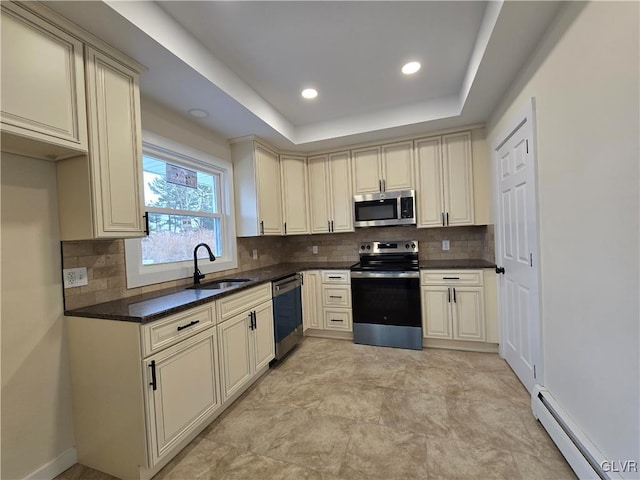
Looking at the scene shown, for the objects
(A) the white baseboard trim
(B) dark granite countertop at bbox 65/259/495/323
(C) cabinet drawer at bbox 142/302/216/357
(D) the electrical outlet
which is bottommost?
(A) the white baseboard trim

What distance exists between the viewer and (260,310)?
250cm

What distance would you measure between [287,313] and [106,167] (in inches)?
80.5

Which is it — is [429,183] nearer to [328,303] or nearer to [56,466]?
[328,303]

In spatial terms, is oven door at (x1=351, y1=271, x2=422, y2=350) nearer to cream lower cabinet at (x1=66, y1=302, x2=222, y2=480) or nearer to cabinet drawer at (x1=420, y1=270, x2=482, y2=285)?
cabinet drawer at (x1=420, y1=270, x2=482, y2=285)

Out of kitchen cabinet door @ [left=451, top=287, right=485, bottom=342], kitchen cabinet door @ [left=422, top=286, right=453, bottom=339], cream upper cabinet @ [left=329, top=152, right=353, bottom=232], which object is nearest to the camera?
kitchen cabinet door @ [left=451, top=287, right=485, bottom=342]

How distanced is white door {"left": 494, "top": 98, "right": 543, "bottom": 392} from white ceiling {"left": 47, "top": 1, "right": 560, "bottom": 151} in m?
0.55

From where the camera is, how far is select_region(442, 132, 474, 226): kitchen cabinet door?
3.15 m

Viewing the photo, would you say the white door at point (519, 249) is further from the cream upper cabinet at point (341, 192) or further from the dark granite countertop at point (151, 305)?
the dark granite countertop at point (151, 305)

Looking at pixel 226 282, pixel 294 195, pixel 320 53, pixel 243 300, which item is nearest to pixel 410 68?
pixel 320 53

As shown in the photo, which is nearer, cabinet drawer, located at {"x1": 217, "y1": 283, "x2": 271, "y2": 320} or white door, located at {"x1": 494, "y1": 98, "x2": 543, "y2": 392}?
white door, located at {"x1": 494, "y1": 98, "x2": 543, "y2": 392}

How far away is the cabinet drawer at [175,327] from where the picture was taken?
4.89ft

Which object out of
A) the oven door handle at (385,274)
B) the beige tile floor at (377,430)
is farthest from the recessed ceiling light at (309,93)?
the beige tile floor at (377,430)

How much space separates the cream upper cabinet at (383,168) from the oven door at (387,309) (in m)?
1.11

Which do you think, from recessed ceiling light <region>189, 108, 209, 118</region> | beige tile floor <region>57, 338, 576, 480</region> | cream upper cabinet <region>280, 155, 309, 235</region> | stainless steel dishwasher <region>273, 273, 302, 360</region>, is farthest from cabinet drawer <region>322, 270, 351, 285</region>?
recessed ceiling light <region>189, 108, 209, 118</region>
